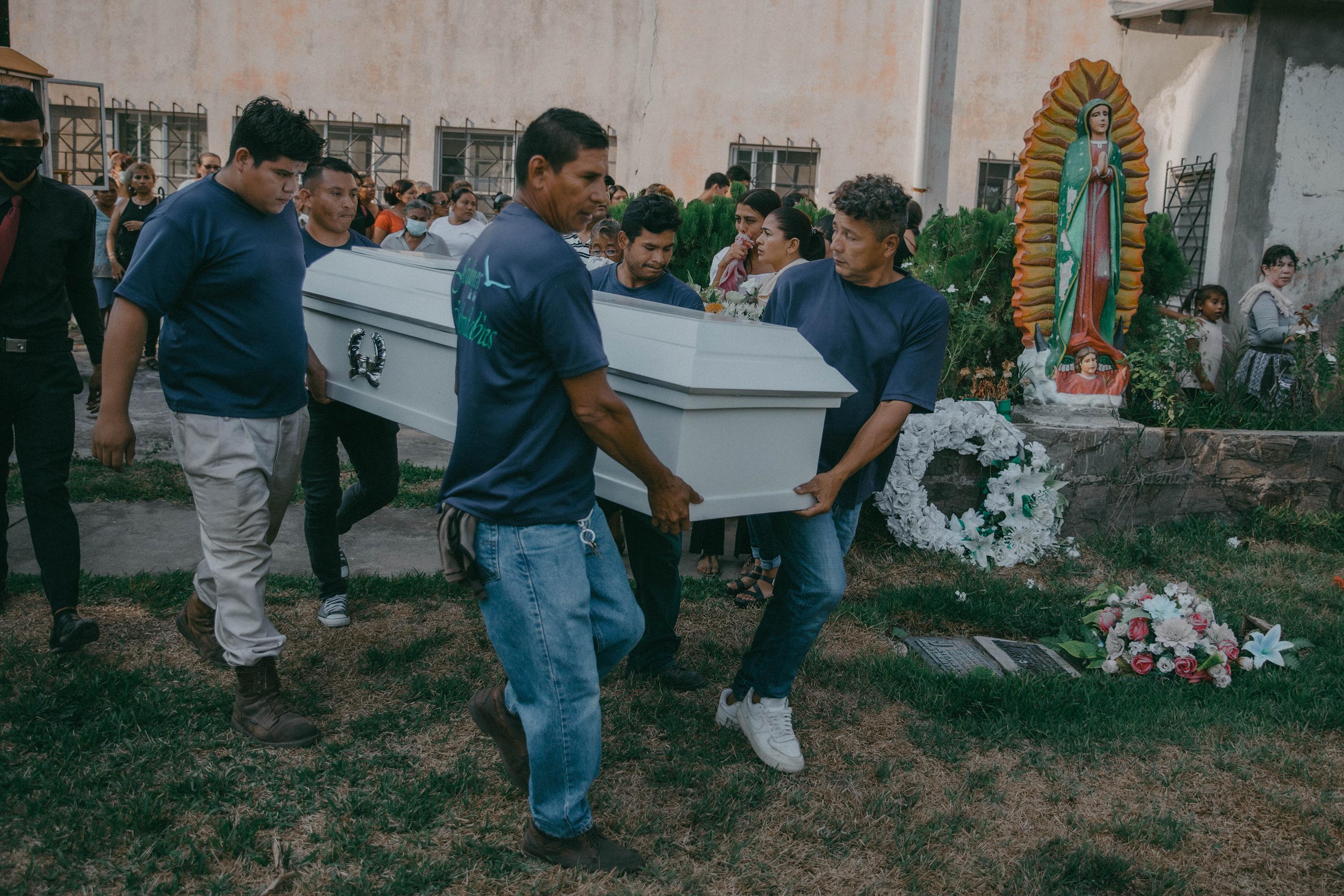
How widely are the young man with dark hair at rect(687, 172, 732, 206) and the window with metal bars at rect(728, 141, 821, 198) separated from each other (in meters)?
4.13

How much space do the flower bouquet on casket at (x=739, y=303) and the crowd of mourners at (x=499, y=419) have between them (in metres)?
0.33

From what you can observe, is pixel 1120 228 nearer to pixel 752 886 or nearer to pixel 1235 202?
pixel 1235 202

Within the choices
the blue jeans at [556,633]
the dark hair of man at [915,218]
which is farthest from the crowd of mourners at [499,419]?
the dark hair of man at [915,218]

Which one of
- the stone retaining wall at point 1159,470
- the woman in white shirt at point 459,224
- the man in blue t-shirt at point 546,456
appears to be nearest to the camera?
the man in blue t-shirt at point 546,456

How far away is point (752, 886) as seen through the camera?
260 centimetres

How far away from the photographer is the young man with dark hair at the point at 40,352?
3.60 metres

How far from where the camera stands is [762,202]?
5430 mm

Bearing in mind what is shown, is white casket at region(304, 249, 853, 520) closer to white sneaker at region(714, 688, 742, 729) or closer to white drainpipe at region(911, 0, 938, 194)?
white sneaker at region(714, 688, 742, 729)

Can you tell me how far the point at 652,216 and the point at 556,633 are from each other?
6.28 ft

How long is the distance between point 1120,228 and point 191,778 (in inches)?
219

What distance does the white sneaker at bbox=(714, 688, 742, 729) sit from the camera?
11.1 ft

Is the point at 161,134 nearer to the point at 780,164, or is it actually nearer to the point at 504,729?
the point at 780,164

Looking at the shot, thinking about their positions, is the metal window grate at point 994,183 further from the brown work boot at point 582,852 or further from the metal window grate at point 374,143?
the brown work boot at point 582,852

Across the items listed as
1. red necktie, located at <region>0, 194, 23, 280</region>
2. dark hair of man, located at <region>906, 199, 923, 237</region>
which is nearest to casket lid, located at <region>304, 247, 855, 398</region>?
red necktie, located at <region>0, 194, 23, 280</region>
